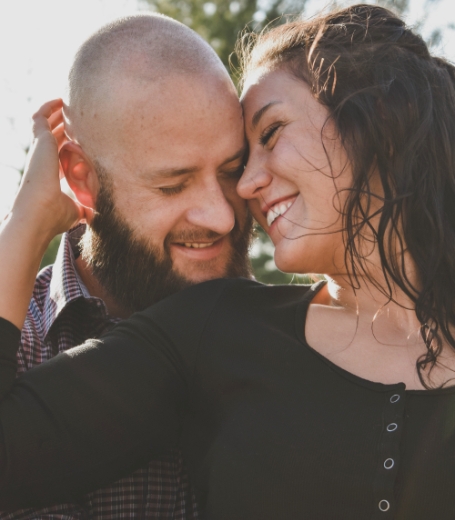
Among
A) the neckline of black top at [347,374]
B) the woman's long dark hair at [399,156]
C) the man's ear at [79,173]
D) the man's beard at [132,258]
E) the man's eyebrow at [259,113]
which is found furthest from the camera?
the man's ear at [79,173]

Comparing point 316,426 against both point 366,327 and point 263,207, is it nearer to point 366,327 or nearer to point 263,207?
point 366,327

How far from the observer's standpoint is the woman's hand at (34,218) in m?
2.08

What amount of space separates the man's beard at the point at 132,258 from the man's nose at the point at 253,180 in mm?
225

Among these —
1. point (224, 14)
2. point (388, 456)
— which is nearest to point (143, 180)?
point (388, 456)

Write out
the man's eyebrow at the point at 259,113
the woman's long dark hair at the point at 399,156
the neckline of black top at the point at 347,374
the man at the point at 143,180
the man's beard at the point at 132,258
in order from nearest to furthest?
the neckline of black top at the point at 347,374
the woman's long dark hair at the point at 399,156
the man's eyebrow at the point at 259,113
the man at the point at 143,180
the man's beard at the point at 132,258

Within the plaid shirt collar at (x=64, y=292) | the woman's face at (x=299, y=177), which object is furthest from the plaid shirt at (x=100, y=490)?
the woman's face at (x=299, y=177)

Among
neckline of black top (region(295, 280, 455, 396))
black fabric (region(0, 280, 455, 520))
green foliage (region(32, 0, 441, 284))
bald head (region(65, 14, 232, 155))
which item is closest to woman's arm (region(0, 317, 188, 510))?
black fabric (region(0, 280, 455, 520))

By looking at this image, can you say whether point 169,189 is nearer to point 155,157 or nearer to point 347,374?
point 155,157

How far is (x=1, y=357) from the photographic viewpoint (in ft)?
6.40

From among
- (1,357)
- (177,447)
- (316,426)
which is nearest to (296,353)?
(316,426)

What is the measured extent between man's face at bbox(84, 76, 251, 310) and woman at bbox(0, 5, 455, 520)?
17 centimetres

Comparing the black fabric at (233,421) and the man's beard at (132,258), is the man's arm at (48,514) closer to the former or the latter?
the black fabric at (233,421)

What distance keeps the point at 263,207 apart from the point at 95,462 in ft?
3.03

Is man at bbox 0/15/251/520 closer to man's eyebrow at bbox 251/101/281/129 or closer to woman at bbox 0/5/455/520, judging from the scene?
man's eyebrow at bbox 251/101/281/129
